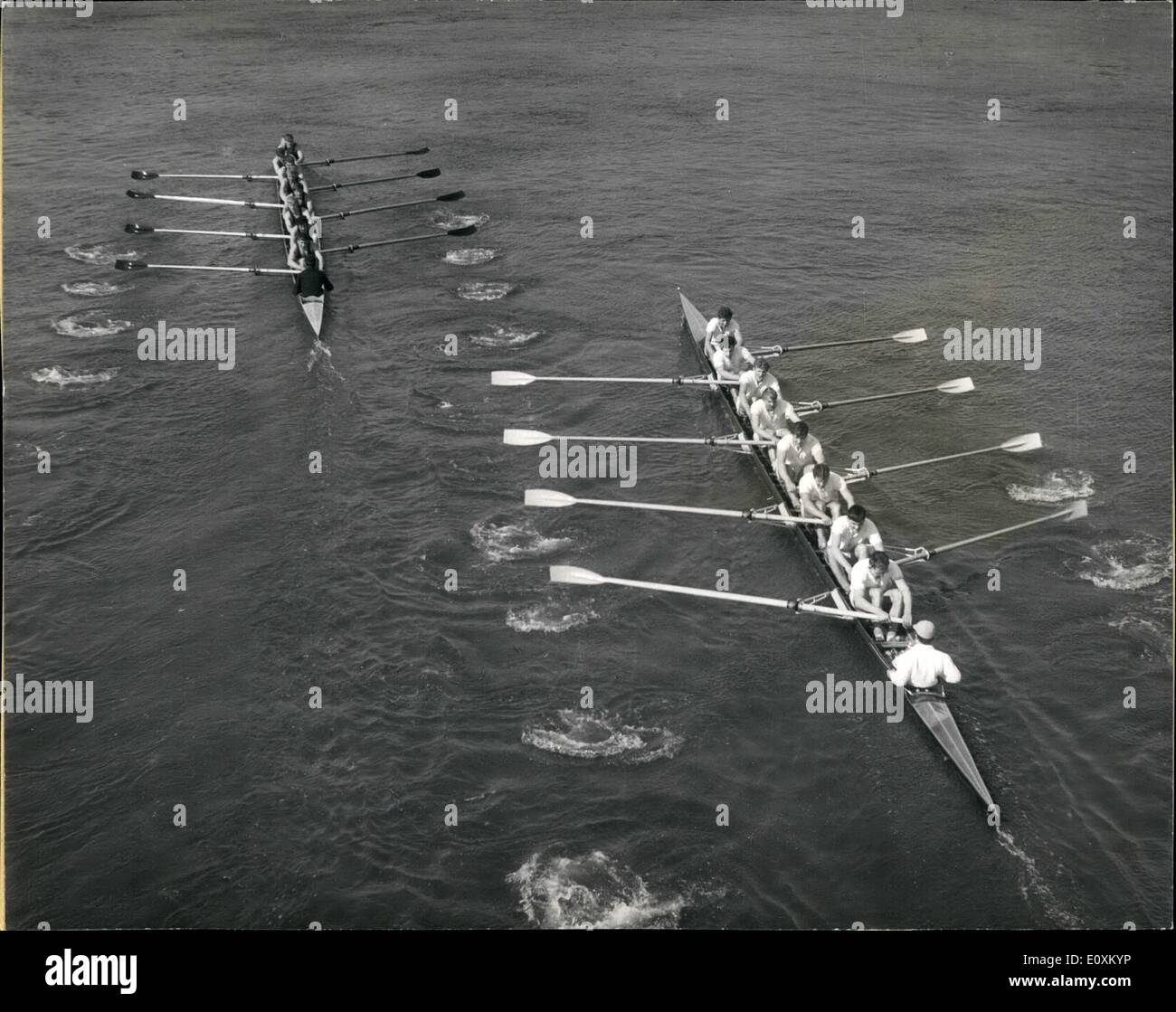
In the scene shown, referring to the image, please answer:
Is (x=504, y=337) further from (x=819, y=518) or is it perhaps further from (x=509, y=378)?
(x=819, y=518)

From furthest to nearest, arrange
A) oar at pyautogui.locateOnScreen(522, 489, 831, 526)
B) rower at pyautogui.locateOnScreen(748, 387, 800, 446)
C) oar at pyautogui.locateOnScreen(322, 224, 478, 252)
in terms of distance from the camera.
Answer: oar at pyautogui.locateOnScreen(322, 224, 478, 252) → rower at pyautogui.locateOnScreen(748, 387, 800, 446) → oar at pyautogui.locateOnScreen(522, 489, 831, 526)

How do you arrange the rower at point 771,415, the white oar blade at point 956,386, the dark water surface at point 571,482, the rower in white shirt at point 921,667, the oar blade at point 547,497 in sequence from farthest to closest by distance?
the white oar blade at point 956,386, the rower at point 771,415, the oar blade at point 547,497, the rower in white shirt at point 921,667, the dark water surface at point 571,482

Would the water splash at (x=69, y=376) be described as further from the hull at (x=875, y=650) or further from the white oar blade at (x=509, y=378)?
the hull at (x=875, y=650)

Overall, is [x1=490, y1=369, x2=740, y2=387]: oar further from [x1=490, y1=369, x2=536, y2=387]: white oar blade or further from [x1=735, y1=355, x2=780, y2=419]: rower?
[x1=735, y1=355, x2=780, y2=419]: rower

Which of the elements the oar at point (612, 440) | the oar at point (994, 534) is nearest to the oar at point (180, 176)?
the oar at point (612, 440)

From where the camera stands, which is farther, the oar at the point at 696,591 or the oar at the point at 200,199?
the oar at the point at 200,199

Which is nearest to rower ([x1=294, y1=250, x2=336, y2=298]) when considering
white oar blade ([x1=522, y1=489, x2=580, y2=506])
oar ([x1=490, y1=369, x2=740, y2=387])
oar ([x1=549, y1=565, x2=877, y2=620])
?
oar ([x1=490, y1=369, x2=740, y2=387])

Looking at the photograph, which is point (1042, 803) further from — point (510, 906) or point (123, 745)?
point (123, 745)

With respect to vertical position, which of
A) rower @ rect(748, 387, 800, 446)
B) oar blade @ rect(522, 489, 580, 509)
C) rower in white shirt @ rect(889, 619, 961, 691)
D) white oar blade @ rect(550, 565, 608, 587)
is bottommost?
rower in white shirt @ rect(889, 619, 961, 691)
